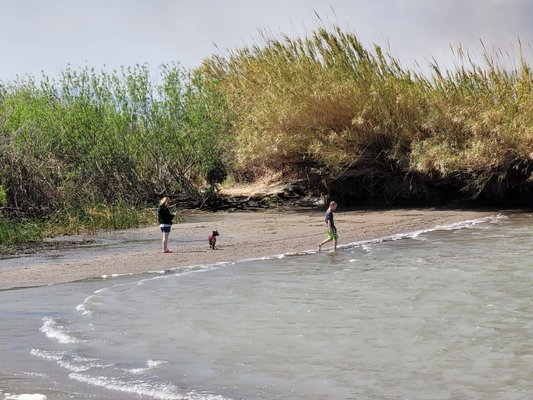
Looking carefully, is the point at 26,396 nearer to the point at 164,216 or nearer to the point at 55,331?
the point at 55,331

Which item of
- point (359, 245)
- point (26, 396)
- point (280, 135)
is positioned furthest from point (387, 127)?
point (26, 396)

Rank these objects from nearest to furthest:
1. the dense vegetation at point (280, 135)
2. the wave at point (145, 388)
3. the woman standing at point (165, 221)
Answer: the wave at point (145, 388) → the woman standing at point (165, 221) → the dense vegetation at point (280, 135)

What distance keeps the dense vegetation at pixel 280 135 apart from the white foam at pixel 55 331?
50.2ft

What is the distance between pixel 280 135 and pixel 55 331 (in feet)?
73.4

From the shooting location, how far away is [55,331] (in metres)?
12.4

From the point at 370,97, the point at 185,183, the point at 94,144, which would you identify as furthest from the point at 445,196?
the point at 94,144

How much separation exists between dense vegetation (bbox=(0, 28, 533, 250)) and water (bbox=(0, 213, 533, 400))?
484 inches

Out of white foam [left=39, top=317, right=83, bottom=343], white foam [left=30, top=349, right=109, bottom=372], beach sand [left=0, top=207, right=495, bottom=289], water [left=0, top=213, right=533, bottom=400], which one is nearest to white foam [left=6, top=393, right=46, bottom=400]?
water [left=0, top=213, right=533, bottom=400]

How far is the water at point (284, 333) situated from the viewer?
370 inches

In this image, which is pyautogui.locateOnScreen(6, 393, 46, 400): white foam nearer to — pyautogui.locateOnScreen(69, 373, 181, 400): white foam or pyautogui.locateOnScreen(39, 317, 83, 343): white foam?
pyautogui.locateOnScreen(69, 373, 181, 400): white foam

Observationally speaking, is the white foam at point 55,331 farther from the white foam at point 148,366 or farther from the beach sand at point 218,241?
the beach sand at point 218,241

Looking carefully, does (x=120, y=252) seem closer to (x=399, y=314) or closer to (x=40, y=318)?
(x=40, y=318)

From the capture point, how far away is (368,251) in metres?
22.4

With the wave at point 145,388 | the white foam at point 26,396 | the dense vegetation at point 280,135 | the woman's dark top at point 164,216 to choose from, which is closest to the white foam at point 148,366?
the wave at point 145,388
